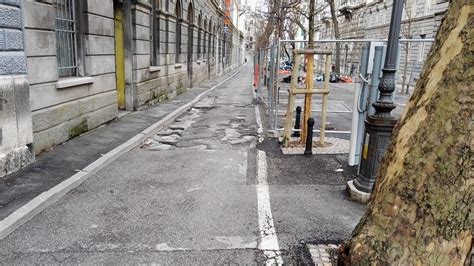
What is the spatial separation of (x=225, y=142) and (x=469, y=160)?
7085mm

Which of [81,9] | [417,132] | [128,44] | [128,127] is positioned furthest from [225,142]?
[417,132]

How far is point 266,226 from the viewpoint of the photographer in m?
4.47

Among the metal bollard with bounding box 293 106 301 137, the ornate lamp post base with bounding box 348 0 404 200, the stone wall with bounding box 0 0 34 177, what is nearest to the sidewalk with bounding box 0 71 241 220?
the stone wall with bounding box 0 0 34 177

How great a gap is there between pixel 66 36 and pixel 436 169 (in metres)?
8.19

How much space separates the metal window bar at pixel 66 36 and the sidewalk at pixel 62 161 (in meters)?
1.52

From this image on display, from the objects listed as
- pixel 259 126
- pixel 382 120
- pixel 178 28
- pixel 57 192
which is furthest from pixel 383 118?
pixel 178 28

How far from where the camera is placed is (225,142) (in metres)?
8.93

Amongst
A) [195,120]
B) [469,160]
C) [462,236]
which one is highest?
[469,160]

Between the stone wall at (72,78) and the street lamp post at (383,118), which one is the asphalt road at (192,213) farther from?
the stone wall at (72,78)

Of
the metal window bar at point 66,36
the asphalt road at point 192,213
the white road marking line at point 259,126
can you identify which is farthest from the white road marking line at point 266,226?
the metal window bar at point 66,36

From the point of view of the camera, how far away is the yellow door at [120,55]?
39.5ft

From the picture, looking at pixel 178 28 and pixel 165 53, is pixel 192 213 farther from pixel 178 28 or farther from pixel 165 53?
pixel 178 28

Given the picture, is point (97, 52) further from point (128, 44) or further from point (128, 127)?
point (128, 44)

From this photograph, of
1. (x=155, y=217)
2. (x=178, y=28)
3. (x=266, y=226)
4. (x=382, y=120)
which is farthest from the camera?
(x=178, y=28)
